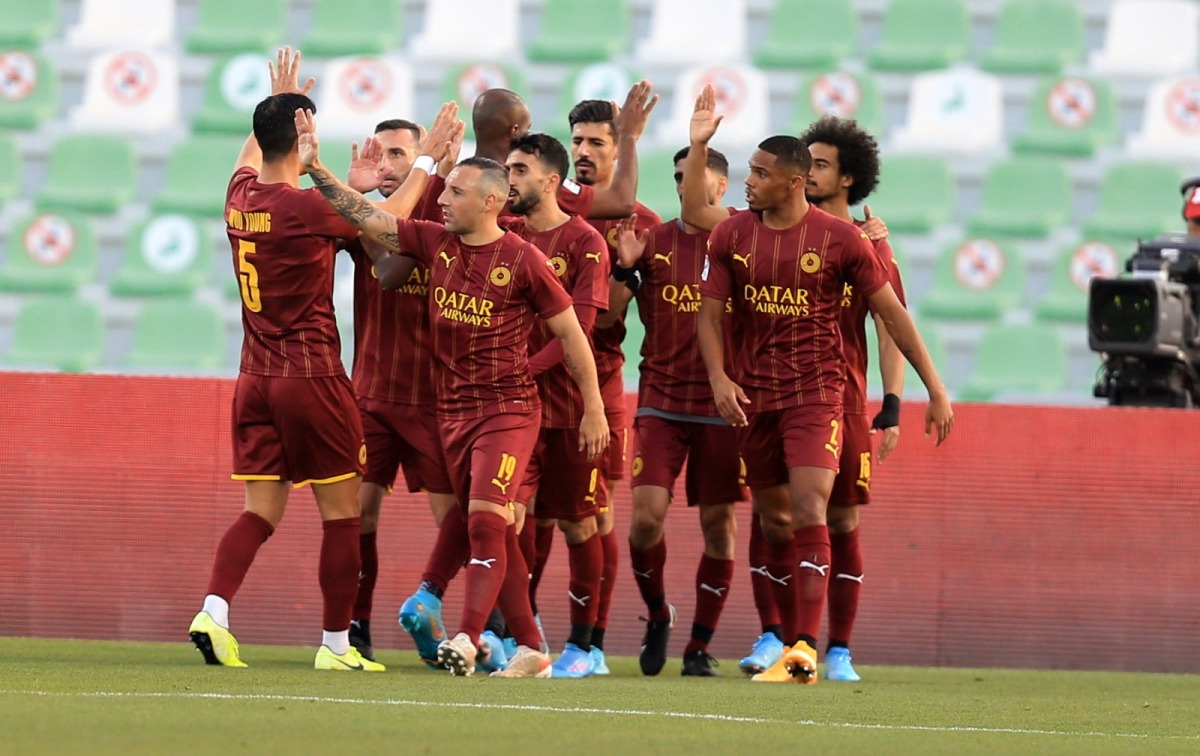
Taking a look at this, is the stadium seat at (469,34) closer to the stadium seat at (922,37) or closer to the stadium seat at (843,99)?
the stadium seat at (843,99)

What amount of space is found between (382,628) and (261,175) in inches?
115

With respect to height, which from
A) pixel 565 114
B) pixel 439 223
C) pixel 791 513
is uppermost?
pixel 565 114

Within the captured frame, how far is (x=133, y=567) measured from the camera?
877 cm

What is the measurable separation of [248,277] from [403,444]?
3.34ft

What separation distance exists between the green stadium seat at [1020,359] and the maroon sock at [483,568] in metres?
6.86

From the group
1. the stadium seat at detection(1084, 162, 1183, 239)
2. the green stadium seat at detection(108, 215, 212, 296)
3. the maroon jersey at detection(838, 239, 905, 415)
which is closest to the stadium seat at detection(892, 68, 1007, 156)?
the stadium seat at detection(1084, 162, 1183, 239)


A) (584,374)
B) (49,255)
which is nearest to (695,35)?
(49,255)

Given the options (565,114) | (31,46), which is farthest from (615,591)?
(31,46)

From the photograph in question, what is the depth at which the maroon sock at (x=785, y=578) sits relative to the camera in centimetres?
759

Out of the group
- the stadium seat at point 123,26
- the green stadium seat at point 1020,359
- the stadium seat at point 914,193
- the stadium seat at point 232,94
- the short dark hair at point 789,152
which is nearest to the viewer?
the short dark hair at point 789,152

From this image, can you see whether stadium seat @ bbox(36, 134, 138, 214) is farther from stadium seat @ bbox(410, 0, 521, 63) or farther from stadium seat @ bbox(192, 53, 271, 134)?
stadium seat @ bbox(410, 0, 521, 63)

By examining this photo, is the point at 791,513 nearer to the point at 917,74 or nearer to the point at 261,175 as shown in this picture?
the point at 261,175

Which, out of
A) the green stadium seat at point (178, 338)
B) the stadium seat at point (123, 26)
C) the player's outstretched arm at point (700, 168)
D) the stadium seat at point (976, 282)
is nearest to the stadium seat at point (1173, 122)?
the stadium seat at point (976, 282)

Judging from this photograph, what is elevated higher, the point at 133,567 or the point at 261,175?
the point at 261,175
